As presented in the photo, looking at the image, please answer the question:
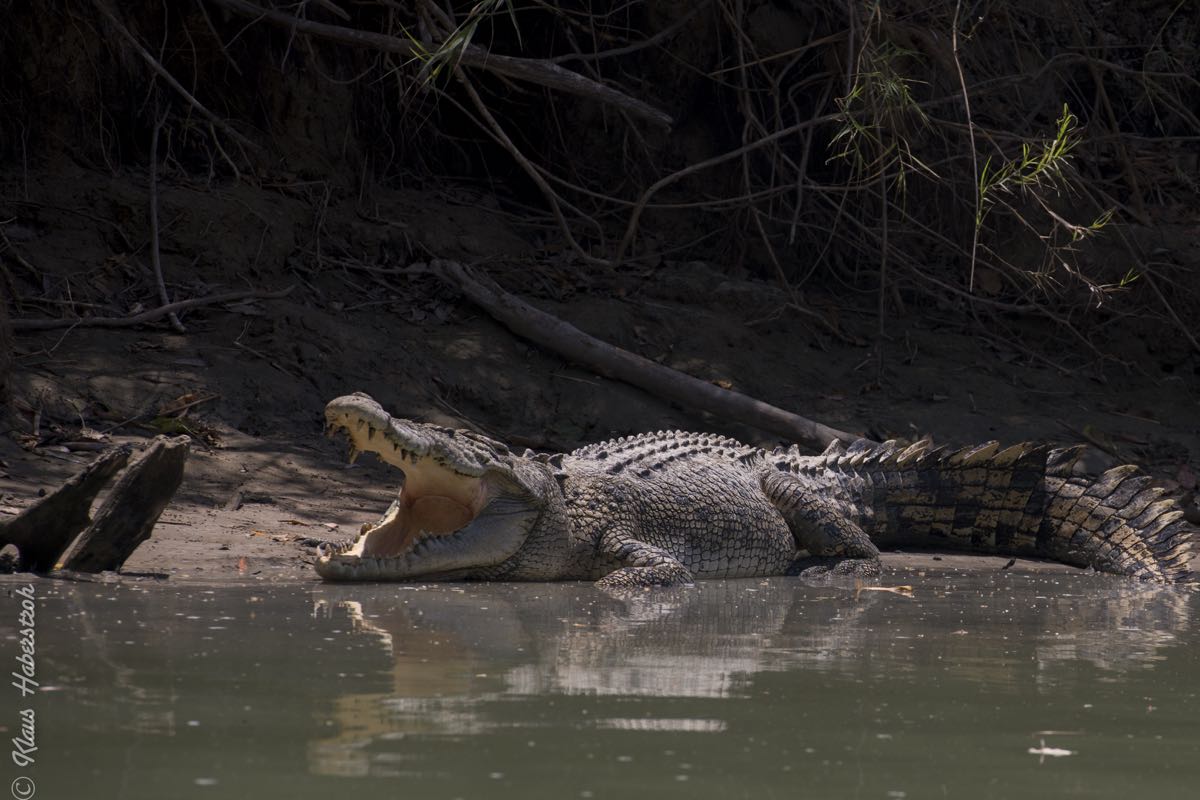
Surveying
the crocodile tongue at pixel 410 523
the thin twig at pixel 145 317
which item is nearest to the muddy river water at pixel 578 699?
the crocodile tongue at pixel 410 523

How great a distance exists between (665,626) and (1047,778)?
2.14m

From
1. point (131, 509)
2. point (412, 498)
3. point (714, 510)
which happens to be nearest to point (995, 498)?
point (714, 510)

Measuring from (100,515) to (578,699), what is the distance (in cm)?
264

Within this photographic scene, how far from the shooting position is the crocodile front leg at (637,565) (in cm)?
609

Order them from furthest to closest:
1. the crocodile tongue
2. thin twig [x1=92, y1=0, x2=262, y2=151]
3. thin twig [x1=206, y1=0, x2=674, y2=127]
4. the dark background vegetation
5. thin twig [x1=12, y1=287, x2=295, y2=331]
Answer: the dark background vegetation → thin twig [x1=92, y1=0, x2=262, y2=151] → thin twig [x1=206, y1=0, x2=674, y2=127] → thin twig [x1=12, y1=287, x2=295, y2=331] → the crocodile tongue

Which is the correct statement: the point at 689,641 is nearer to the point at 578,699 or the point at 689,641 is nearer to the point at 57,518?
the point at 578,699

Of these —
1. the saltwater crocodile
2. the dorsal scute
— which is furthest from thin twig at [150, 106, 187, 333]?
the dorsal scute

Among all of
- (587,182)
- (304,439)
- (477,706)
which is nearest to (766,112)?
(587,182)

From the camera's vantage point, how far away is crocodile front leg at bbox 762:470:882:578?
698cm

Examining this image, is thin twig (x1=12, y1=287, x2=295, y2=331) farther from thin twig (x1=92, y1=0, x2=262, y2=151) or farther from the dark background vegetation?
thin twig (x1=92, y1=0, x2=262, y2=151)

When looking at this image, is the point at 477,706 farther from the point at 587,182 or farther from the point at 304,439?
the point at 587,182

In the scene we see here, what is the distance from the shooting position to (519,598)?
18.0ft

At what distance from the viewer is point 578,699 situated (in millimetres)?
3312

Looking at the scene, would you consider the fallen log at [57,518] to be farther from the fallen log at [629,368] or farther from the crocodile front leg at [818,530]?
the fallen log at [629,368]
